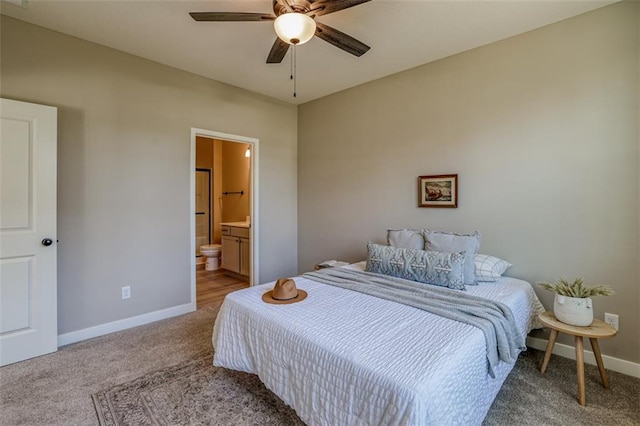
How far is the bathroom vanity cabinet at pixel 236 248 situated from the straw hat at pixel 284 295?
96.5 inches

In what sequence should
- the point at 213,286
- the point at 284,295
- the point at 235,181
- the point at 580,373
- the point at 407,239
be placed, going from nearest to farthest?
the point at 580,373 < the point at 284,295 < the point at 407,239 < the point at 213,286 < the point at 235,181

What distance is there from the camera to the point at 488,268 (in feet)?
7.87

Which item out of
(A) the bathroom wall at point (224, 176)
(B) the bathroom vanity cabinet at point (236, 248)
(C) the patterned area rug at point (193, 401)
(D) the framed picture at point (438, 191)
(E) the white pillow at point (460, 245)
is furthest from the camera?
(A) the bathroom wall at point (224, 176)

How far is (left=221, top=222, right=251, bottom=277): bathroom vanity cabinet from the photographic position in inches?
178

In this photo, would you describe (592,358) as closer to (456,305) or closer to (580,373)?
(580,373)

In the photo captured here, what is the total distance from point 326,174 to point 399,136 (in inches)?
45.8

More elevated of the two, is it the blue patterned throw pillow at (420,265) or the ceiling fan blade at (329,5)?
the ceiling fan blade at (329,5)

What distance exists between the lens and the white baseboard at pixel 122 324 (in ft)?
8.64

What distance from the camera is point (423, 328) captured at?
5.08ft

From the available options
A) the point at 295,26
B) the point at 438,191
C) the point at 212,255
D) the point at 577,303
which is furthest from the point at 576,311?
the point at 212,255

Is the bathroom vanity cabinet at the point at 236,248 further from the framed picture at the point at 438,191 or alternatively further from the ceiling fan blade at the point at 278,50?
the ceiling fan blade at the point at 278,50

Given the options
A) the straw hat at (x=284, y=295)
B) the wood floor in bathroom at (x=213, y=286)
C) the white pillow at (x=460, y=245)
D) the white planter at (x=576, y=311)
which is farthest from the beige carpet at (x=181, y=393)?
the wood floor in bathroom at (x=213, y=286)

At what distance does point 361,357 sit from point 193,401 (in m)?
1.25

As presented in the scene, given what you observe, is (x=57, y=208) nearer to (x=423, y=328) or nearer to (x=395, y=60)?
(x=423, y=328)
